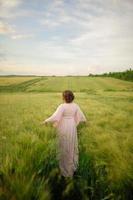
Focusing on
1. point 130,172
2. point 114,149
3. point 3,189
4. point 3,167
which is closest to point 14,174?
point 3,167

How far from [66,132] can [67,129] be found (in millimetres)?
59

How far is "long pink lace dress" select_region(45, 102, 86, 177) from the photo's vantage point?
486 cm

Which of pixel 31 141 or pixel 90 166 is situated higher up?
pixel 31 141

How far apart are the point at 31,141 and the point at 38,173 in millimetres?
771

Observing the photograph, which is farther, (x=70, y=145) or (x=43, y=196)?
(x=70, y=145)

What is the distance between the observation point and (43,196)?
2648 mm

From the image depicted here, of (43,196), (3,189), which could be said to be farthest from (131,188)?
(3,189)

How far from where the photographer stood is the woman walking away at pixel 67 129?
486cm

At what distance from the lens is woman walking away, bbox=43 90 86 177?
486cm

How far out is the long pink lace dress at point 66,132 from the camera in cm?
486

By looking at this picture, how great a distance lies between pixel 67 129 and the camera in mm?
4941

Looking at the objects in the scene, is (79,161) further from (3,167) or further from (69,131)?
(3,167)

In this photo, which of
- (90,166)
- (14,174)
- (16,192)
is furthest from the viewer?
(90,166)

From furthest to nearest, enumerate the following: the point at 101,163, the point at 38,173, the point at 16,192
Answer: the point at 101,163 < the point at 38,173 < the point at 16,192
